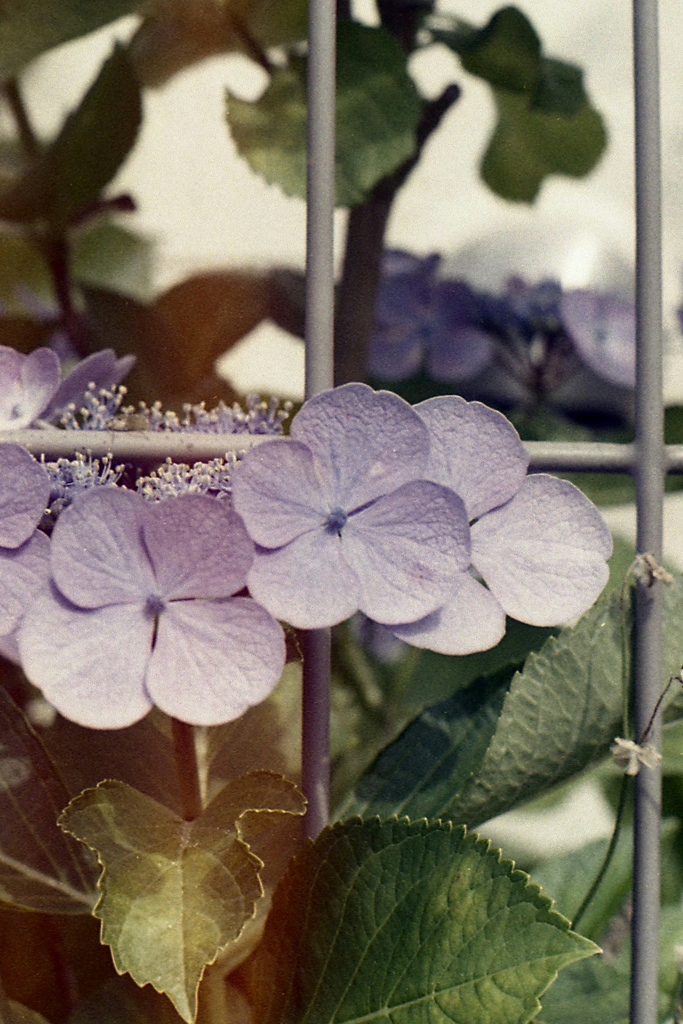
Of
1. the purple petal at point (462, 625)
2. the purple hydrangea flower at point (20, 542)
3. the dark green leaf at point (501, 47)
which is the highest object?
the dark green leaf at point (501, 47)

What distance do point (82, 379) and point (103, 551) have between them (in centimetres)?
8

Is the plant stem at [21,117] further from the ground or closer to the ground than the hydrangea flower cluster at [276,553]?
further from the ground

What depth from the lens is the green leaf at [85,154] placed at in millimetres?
399

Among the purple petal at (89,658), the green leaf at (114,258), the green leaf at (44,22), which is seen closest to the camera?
the purple petal at (89,658)

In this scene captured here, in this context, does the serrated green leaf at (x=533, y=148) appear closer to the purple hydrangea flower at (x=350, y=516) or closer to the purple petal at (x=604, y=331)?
the purple petal at (x=604, y=331)

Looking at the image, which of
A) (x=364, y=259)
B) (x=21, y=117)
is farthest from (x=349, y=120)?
(x=21, y=117)

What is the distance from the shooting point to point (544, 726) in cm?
25

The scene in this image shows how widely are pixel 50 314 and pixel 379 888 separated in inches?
12.6

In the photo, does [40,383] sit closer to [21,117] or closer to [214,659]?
[214,659]

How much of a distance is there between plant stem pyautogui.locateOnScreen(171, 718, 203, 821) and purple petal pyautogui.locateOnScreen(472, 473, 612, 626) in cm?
9

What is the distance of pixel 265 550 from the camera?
0.21 meters

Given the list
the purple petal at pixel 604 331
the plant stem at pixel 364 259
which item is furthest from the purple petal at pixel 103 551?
the purple petal at pixel 604 331

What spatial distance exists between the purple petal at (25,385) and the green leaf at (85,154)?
0.62ft

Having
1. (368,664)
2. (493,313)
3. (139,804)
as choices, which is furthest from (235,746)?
(493,313)
